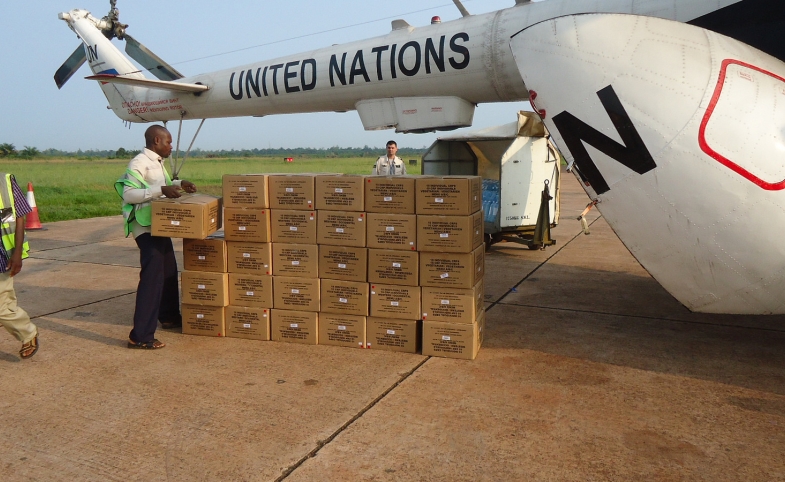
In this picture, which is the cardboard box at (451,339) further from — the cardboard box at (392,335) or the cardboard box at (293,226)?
the cardboard box at (293,226)

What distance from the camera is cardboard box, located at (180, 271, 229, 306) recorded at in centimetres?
567

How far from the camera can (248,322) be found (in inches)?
224

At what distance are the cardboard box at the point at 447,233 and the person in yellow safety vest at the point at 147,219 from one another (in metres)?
2.31

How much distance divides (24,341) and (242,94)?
665cm

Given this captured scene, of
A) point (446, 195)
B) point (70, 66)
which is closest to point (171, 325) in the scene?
point (446, 195)

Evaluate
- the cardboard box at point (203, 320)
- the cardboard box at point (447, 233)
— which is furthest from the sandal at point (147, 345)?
the cardboard box at point (447, 233)

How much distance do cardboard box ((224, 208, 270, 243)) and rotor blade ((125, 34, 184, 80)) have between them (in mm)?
9120

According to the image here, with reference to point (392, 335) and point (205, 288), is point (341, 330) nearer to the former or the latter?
point (392, 335)

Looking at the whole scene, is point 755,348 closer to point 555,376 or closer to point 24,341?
point 555,376

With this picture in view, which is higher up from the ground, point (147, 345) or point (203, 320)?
point (203, 320)

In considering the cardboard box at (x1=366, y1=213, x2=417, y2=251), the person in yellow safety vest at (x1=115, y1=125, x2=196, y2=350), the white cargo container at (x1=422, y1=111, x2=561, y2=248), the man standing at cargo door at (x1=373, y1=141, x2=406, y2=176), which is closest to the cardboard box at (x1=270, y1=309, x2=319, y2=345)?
the cardboard box at (x1=366, y1=213, x2=417, y2=251)

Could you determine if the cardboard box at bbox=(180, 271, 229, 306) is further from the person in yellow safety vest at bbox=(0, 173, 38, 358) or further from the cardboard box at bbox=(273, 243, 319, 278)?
the person in yellow safety vest at bbox=(0, 173, 38, 358)

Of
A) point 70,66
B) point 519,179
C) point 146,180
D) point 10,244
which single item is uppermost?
point 70,66

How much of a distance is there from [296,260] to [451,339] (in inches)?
66.3
